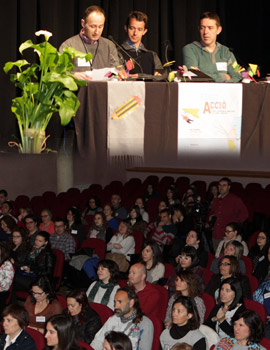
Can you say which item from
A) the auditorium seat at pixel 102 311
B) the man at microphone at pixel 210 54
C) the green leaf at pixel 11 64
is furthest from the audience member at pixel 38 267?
the green leaf at pixel 11 64

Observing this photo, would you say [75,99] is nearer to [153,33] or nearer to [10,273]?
[10,273]

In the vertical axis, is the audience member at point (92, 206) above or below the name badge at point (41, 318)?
above

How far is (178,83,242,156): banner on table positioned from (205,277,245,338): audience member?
1.64 m

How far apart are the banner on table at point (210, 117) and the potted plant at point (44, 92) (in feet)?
4.28

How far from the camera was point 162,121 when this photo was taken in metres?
6.58

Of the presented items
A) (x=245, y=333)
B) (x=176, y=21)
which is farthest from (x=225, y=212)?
(x=176, y=21)

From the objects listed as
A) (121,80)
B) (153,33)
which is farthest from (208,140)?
(153,33)

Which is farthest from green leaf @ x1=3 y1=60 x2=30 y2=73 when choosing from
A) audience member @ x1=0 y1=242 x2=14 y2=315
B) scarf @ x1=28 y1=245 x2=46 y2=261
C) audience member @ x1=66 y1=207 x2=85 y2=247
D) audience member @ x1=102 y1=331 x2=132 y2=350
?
audience member @ x1=102 y1=331 x2=132 y2=350

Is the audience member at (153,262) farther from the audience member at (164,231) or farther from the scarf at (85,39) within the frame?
the scarf at (85,39)

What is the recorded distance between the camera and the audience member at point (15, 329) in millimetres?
4559

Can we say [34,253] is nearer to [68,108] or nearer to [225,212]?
[68,108]

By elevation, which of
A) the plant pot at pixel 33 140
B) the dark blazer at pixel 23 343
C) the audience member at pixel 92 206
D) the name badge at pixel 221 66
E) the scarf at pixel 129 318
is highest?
the name badge at pixel 221 66

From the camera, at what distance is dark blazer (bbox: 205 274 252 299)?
5.52 meters

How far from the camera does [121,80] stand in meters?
6.73
